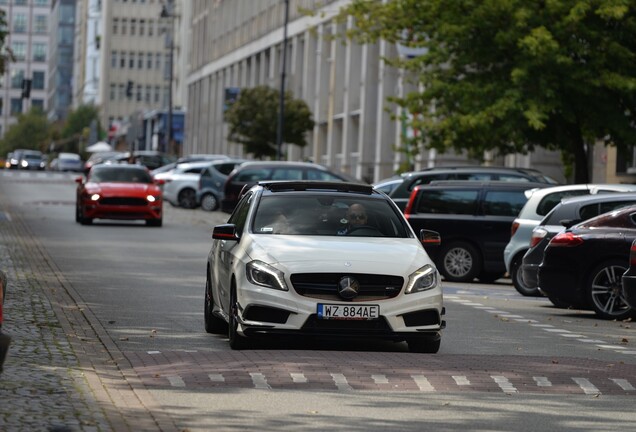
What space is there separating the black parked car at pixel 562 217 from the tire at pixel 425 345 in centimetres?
705

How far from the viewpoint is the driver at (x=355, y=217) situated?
48.1ft

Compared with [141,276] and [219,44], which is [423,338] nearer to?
[141,276]

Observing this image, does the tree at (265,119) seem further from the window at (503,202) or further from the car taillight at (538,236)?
the car taillight at (538,236)

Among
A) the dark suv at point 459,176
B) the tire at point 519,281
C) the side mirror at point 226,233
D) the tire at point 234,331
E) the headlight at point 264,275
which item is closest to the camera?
the headlight at point 264,275

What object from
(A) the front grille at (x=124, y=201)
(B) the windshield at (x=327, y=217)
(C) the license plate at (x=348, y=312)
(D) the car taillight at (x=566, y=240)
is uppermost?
(B) the windshield at (x=327, y=217)

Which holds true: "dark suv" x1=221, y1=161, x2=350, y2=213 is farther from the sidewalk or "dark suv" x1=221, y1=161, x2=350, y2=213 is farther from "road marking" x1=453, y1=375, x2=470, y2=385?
"road marking" x1=453, y1=375, x2=470, y2=385

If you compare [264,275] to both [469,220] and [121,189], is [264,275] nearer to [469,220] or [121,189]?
[469,220]

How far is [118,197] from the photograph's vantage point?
39312 mm

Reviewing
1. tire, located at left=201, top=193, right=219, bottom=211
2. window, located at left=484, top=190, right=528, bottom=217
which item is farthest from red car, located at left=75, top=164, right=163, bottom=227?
window, located at left=484, top=190, right=528, bottom=217

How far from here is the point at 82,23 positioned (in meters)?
190

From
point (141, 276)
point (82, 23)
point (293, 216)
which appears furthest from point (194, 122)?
point (293, 216)

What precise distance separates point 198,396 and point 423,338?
131 inches

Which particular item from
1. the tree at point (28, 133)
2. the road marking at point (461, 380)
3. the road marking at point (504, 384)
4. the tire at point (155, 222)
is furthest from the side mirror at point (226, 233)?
the tree at point (28, 133)

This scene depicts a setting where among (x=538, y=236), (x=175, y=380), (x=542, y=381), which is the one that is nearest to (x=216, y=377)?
(x=175, y=380)
